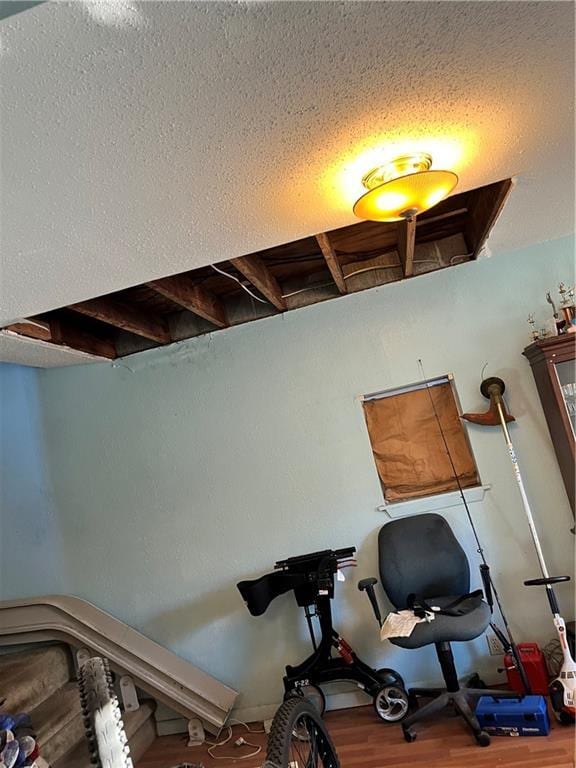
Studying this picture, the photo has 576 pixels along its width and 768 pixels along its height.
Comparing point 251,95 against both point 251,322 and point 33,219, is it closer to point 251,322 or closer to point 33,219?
point 33,219

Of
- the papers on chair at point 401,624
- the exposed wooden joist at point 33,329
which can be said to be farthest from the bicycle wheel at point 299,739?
the exposed wooden joist at point 33,329

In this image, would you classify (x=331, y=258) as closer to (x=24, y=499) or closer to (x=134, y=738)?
(x=24, y=499)

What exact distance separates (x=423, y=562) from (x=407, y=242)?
1.81 metres

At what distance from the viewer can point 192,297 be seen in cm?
318

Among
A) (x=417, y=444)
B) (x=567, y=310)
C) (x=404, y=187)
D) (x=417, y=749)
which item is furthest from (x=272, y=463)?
(x=404, y=187)

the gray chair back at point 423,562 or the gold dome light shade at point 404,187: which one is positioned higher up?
the gold dome light shade at point 404,187

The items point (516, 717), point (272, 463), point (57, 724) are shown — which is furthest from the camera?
point (272, 463)

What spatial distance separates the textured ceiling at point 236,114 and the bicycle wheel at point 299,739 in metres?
1.69

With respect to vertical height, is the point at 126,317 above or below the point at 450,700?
above

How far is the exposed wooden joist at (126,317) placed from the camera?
2.96m

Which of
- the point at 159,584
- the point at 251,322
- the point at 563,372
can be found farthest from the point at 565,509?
the point at 159,584

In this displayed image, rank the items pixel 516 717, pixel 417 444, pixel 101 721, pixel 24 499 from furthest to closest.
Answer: pixel 24 499 → pixel 417 444 → pixel 516 717 → pixel 101 721

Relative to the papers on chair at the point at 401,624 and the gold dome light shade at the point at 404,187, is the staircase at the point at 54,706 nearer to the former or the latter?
the papers on chair at the point at 401,624

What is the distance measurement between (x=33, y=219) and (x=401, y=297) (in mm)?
2329
